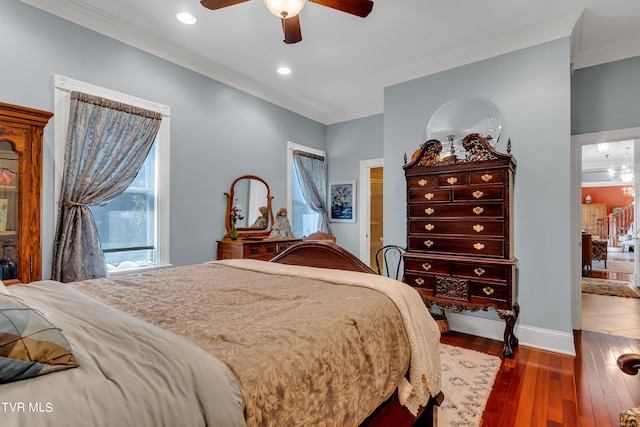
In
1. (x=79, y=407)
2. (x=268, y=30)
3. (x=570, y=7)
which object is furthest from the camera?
(x=268, y=30)

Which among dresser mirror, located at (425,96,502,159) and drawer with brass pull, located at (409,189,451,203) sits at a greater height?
dresser mirror, located at (425,96,502,159)

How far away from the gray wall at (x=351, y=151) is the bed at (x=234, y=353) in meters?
3.48

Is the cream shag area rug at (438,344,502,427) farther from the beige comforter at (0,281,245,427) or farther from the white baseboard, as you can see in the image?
the beige comforter at (0,281,245,427)

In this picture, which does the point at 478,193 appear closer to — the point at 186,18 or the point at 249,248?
the point at 249,248

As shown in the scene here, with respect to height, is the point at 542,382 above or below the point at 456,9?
below

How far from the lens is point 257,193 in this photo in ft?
14.7

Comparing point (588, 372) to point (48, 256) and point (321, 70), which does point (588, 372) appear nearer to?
point (321, 70)

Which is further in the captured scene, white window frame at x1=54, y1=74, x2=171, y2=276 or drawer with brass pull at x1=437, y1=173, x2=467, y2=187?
drawer with brass pull at x1=437, y1=173, x2=467, y2=187

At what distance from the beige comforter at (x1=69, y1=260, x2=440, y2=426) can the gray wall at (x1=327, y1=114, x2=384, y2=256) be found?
3.52m

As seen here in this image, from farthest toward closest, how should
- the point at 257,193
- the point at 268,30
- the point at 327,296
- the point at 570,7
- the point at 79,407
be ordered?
the point at 257,193 → the point at 268,30 → the point at 570,7 → the point at 327,296 → the point at 79,407

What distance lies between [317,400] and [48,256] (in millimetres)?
2797

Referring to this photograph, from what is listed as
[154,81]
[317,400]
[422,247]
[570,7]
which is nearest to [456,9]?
[570,7]

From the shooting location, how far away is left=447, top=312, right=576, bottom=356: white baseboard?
2.89 meters

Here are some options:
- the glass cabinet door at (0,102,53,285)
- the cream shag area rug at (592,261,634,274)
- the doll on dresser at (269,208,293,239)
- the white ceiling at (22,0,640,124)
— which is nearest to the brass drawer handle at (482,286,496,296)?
the white ceiling at (22,0,640,124)
